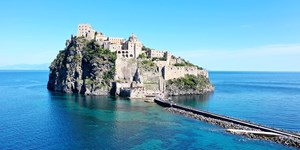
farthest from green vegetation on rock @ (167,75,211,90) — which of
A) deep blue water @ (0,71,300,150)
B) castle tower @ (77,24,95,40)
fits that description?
castle tower @ (77,24,95,40)

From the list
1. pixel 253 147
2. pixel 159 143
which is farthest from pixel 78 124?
pixel 253 147

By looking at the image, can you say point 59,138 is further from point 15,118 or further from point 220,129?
point 220,129

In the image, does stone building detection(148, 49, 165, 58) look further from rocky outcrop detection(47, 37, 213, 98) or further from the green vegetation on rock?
the green vegetation on rock

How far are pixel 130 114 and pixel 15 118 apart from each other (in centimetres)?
2563

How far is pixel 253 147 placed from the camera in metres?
44.0

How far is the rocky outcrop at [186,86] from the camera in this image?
10773 cm

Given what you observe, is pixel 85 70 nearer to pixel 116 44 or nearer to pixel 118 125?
pixel 116 44

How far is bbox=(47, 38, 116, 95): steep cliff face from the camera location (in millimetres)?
102312

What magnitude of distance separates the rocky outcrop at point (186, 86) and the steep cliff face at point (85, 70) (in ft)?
74.8

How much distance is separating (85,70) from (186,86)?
39325mm

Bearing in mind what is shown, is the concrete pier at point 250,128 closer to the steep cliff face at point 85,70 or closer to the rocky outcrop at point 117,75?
the rocky outcrop at point 117,75

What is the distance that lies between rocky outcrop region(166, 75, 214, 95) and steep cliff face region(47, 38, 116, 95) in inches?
897

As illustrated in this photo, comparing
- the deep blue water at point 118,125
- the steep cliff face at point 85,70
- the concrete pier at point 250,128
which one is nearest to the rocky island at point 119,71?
the steep cliff face at point 85,70

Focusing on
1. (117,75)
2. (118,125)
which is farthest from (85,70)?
(118,125)
